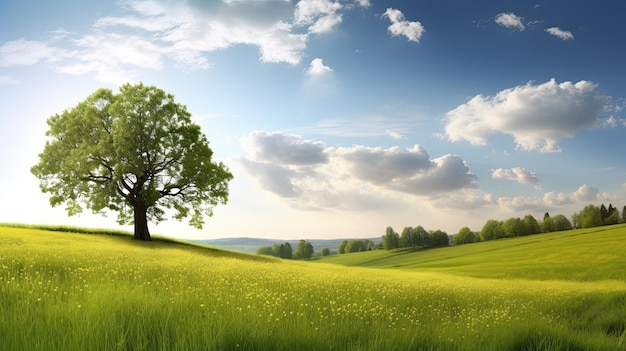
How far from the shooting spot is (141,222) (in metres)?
43.8

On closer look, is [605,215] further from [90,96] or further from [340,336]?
[340,336]

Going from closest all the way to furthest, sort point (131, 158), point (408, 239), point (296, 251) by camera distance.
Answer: point (131, 158) < point (408, 239) < point (296, 251)

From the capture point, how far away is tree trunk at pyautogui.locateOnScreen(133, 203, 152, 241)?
142ft

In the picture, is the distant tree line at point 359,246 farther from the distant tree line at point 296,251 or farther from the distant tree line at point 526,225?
the distant tree line at point 526,225

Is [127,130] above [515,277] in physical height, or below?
above

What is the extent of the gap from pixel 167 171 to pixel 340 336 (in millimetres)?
40173

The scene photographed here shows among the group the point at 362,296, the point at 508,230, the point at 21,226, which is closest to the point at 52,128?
the point at 21,226

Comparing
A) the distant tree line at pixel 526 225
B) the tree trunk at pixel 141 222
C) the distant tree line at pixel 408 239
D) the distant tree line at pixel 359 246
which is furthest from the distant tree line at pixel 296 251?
the tree trunk at pixel 141 222

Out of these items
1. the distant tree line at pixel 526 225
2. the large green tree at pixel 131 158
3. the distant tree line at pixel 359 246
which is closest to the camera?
the large green tree at pixel 131 158

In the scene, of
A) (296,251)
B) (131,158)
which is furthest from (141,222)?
(296,251)

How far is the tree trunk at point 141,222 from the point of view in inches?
1705

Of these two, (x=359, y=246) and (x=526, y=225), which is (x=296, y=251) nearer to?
(x=359, y=246)

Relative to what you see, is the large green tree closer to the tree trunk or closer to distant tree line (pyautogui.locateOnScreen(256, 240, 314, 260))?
the tree trunk

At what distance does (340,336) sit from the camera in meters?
5.74
